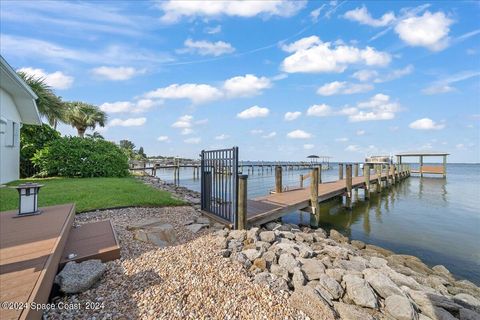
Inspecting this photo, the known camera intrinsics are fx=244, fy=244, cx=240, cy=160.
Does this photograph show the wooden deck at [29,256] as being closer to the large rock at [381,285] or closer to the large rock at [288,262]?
the large rock at [288,262]

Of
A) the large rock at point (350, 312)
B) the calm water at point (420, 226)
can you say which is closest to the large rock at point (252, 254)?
the large rock at point (350, 312)

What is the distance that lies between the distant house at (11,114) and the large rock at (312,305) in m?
10.4

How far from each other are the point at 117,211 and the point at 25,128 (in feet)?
39.3

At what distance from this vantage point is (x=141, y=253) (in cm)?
383

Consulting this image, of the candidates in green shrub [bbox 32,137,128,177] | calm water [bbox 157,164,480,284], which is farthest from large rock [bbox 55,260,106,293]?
green shrub [bbox 32,137,128,177]

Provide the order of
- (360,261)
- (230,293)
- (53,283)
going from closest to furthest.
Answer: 1. (53,283)
2. (230,293)
3. (360,261)

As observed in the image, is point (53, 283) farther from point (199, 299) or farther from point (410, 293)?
point (410, 293)

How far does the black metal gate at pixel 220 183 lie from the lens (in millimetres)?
5422

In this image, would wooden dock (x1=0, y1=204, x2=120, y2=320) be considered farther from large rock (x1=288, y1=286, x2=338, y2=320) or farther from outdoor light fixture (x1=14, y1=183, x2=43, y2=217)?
large rock (x1=288, y1=286, x2=338, y2=320)

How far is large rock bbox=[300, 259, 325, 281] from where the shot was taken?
12.2 feet

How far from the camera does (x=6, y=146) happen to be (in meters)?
9.78

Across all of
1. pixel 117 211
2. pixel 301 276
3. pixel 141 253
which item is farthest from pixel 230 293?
pixel 117 211

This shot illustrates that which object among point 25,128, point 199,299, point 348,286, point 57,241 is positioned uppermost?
point 25,128

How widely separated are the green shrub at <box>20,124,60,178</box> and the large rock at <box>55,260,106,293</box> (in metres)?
14.5
